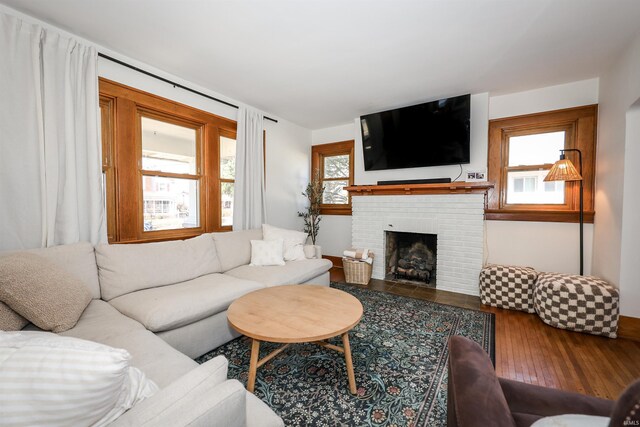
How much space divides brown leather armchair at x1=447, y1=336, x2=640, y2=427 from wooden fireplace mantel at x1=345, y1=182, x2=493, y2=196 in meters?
2.59

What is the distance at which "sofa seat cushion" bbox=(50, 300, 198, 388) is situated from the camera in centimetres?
117

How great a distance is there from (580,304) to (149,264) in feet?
12.2

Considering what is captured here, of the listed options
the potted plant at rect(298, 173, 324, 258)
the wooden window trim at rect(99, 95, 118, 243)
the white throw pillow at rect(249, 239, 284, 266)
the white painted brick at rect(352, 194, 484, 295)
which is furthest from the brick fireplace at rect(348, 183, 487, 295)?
the wooden window trim at rect(99, 95, 118, 243)

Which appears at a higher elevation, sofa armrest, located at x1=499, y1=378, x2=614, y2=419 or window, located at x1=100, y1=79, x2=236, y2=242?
window, located at x1=100, y1=79, x2=236, y2=242

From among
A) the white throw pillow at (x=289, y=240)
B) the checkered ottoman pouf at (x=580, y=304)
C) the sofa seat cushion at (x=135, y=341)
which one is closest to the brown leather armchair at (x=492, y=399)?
the sofa seat cushion at (x=135, y=341)

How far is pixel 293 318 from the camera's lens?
1.65 m

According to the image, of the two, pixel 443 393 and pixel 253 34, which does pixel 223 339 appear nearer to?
pixel 443 393

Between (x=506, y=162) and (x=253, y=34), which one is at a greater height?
(x=253, y=34)

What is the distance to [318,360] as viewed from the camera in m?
1.90

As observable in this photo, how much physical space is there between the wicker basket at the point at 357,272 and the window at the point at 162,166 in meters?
1.78

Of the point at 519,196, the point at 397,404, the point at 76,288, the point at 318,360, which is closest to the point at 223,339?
the point at 318,360

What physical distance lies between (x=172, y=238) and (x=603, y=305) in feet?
13.6

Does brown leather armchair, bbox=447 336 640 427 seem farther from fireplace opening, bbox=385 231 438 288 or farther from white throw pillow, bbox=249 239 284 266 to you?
fireplace opening, bbox=385 231 438 288

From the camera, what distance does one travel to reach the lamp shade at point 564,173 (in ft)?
8.75
